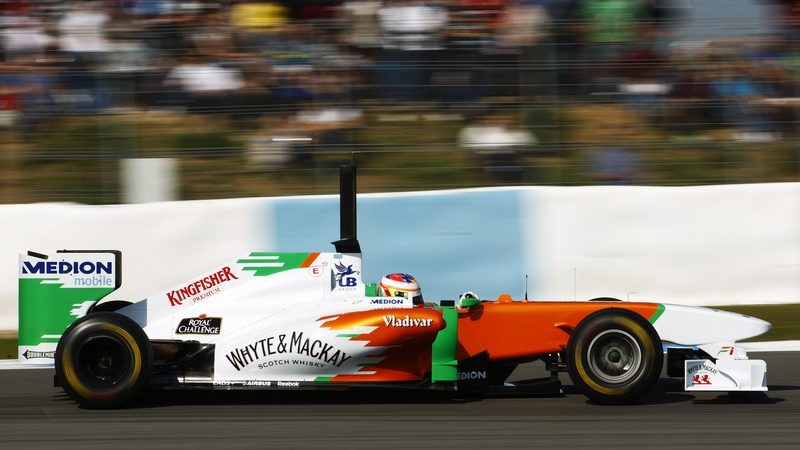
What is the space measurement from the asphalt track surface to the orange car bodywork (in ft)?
1.15

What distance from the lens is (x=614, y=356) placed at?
6.71 m

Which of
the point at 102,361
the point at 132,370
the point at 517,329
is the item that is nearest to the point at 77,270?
the point at 102,361

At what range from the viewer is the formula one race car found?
261 inches

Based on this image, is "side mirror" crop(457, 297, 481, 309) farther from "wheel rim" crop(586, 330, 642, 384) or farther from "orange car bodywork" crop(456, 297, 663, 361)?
"wheel rim" crop(586, 330, 642, 384)

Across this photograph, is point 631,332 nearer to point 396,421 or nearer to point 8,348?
point 396,421

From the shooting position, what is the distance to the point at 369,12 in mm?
11445

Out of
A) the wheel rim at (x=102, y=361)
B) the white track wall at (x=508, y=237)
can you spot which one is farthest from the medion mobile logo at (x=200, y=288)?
the white track wall at (x=508, y=237)

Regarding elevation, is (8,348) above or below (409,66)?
below

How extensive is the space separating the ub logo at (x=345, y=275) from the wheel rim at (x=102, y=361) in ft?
4.64

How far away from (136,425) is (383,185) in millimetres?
4966

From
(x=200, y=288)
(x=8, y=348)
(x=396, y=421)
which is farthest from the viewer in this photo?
(x=8, y=348)

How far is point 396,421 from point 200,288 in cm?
160

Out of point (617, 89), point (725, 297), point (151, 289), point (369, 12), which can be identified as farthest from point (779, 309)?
point (151, 289)

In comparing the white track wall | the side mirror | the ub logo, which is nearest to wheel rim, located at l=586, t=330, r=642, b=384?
the side mirror
